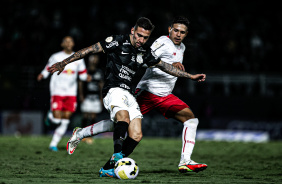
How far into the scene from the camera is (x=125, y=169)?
5559 mm

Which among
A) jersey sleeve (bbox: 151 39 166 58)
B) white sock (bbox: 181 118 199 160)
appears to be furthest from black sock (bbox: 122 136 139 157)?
jersey sleeve (bbox: 151 39 166 58)

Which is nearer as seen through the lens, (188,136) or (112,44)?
(112,44)

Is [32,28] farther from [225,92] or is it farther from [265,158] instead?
[265,158]

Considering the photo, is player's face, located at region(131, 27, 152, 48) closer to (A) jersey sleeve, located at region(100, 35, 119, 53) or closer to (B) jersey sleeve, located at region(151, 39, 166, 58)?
(A) jersey sleeve, located at region(100, 35, 119, 53)

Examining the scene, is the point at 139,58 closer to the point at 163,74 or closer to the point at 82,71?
the point at 163,74

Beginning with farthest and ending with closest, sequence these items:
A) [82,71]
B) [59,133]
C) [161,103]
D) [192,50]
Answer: [192,50] < [82,71] < [59,133] < [161,103]

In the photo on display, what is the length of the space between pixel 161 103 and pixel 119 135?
138cm

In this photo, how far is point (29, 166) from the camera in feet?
22.7

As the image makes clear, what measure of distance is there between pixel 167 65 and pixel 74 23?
1130 centimetres

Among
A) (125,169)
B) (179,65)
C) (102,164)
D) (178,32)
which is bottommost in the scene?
(102,164)

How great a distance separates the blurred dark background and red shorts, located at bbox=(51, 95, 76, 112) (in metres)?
5.01

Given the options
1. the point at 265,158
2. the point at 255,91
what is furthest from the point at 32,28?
the point at 265,158

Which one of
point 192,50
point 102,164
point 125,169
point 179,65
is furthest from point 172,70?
point 192,50

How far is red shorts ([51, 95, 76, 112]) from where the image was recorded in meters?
10.6
